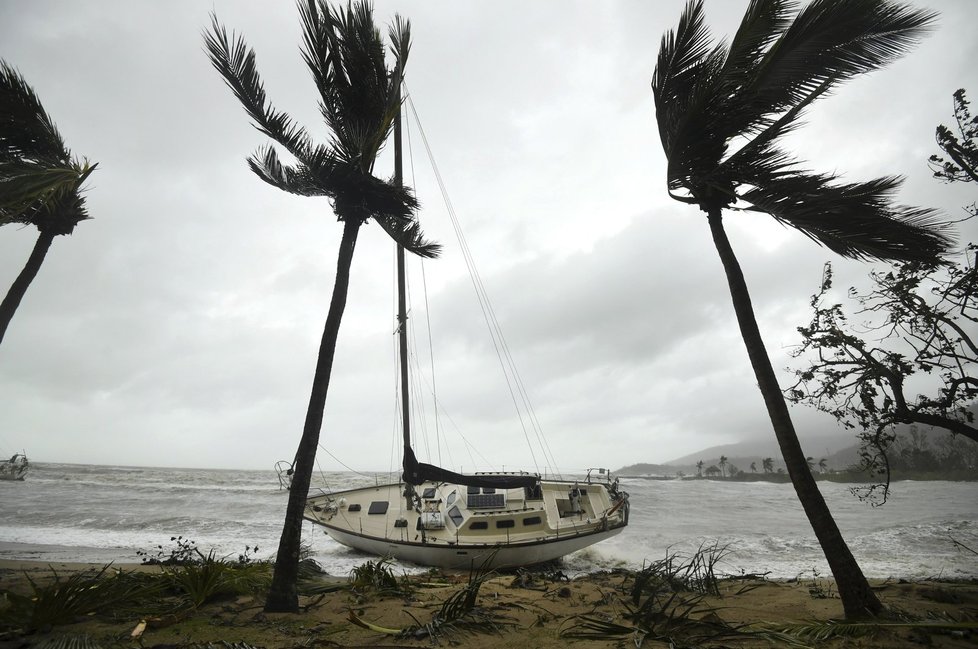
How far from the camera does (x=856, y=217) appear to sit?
228 inches

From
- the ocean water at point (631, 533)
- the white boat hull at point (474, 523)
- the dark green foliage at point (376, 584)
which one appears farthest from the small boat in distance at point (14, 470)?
the dark green foliage at point (376, 584)

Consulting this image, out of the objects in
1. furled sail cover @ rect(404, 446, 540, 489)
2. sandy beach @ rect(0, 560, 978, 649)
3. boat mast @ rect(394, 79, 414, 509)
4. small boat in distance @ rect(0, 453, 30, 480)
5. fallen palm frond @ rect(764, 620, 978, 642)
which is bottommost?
small boat in distance @ rect(0, 453, 30, 480)

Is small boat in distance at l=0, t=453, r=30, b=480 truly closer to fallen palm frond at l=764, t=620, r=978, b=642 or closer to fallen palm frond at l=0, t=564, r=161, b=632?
fallen palm frond at l=0, t=564, r=161, b=632

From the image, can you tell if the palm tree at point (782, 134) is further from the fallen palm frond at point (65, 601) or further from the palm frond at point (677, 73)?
the fallen palm frond at point (65, 601)

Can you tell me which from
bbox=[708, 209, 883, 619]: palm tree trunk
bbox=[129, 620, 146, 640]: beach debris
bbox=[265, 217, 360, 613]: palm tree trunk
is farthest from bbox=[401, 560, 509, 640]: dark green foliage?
bbox=[708, 209, 883, 619]: palm tree trunk

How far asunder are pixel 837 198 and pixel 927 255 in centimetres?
141

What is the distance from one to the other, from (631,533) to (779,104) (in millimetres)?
20015

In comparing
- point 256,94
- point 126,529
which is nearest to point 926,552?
point 256,94

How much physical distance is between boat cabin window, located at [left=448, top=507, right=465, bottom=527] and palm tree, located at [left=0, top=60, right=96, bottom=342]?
41.8 feet

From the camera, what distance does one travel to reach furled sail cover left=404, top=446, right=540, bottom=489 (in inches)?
502

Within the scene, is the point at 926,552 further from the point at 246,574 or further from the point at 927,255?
the point at 246,574

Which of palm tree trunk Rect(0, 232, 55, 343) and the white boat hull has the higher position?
palm tree trunk Rect(0, 232, 55, 343)

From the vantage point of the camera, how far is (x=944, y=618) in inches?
208

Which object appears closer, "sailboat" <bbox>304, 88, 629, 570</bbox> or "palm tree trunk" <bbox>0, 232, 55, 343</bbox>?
"palm tree trunk" <bbox>0, 232, 55, 343</bbox>
